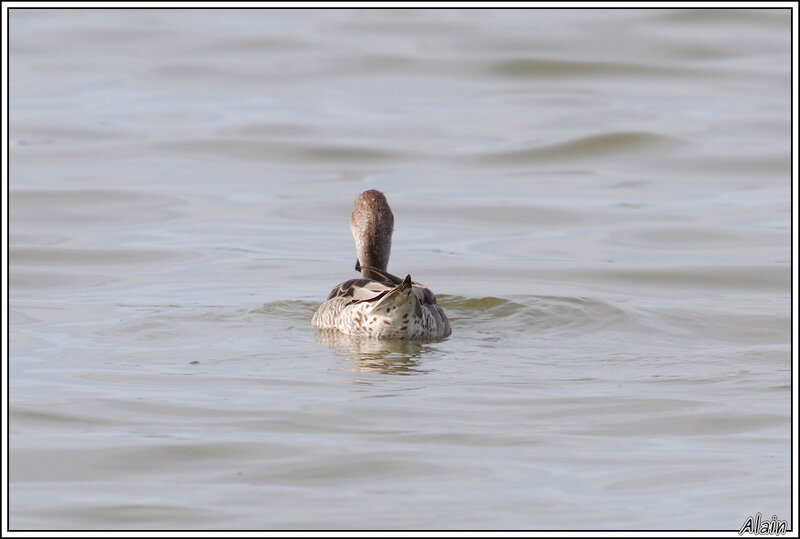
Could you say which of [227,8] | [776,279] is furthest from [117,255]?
[227,8]

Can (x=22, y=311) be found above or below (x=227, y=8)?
below

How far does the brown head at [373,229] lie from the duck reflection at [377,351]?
41.4 inches

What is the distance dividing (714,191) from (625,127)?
3.02 m

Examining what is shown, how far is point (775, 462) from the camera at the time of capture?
7879 mm

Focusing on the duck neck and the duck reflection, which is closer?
the duck reflection

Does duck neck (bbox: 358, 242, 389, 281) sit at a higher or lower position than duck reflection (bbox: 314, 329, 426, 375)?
higher

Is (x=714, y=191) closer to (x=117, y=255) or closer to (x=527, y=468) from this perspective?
(x=117, y=255)

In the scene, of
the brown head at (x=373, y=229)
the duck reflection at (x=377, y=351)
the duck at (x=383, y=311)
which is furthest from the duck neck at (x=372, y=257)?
the duck reflection at (x=377, y=351)

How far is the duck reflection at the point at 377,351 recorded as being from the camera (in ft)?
32.7

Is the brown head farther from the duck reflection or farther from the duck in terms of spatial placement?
the duck reflection

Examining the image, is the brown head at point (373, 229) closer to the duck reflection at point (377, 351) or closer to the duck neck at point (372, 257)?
the duck neck at point (372, 257)

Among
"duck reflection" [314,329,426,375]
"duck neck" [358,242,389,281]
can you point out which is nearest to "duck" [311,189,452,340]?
"duck reflection" [314,329,426,375]

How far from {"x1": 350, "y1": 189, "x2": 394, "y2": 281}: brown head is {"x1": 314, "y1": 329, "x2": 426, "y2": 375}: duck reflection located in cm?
105

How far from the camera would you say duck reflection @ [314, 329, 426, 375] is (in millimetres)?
9961
